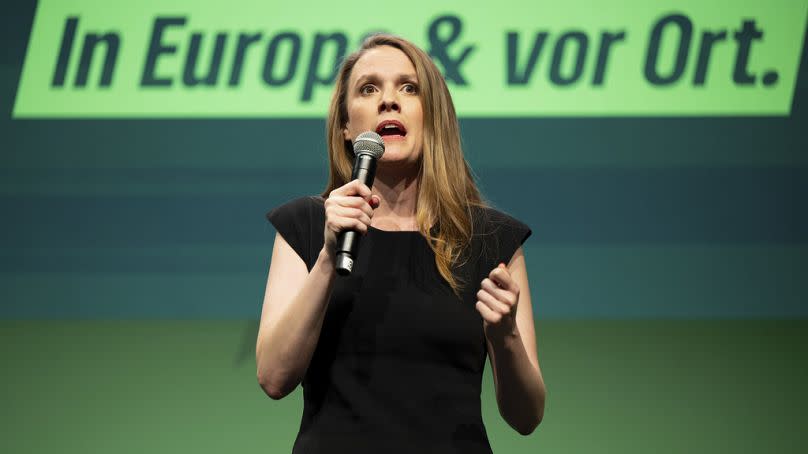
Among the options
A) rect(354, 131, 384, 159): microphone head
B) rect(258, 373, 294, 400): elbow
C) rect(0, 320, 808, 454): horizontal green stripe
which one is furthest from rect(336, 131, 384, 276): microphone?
rect(0, 320, 808, 454): horizontal green stripe

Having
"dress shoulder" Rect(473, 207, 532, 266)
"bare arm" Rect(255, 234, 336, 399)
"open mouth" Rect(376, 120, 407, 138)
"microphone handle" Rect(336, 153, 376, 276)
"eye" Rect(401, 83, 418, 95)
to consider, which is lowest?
"bare arm" Rect(255, 234, 336, 399)

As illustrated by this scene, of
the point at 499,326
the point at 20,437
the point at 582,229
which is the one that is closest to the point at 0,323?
the point at 20,437

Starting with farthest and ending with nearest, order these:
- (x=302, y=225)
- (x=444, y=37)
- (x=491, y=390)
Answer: (x=444, y=37) < (x=491, y=390) < (x=302, y=225)

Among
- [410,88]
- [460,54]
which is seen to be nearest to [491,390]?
[460,54]

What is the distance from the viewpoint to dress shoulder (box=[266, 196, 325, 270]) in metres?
1.46

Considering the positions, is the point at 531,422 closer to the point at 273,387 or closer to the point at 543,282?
the point at 273,387

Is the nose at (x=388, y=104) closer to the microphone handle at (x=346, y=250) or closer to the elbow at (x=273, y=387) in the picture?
the microphone handle at (x=346, y=250)

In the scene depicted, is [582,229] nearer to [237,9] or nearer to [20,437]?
[237,9]

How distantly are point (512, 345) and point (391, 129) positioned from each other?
41cm

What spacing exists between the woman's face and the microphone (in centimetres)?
6

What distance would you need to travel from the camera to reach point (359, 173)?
1340mm

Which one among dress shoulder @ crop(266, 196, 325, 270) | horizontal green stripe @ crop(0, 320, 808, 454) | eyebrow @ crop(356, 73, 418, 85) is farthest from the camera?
horizontal green stripe @ crop(0, 320, 808, 454)

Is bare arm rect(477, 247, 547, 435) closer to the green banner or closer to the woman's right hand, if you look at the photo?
the woman's right hand

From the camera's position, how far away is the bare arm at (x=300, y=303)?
48.8 inches
